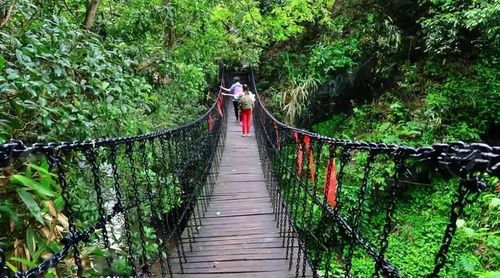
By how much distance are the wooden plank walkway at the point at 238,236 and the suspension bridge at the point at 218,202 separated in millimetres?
10

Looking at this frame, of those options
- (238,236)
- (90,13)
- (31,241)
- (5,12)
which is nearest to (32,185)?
(31,241)

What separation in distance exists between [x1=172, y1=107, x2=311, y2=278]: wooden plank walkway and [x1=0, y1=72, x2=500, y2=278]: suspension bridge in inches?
0.4

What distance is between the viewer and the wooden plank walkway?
2.75 meters

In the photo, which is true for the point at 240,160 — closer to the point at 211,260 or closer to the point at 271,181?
the point at 271,181

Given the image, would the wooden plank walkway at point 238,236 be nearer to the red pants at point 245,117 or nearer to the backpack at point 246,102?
the backpack at point 246,102

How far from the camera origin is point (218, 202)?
410cm

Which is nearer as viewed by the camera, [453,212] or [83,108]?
[453,212]

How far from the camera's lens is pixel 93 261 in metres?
1.53

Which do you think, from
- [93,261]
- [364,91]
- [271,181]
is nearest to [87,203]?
[93,261]

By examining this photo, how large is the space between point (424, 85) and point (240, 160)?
8.58 feet

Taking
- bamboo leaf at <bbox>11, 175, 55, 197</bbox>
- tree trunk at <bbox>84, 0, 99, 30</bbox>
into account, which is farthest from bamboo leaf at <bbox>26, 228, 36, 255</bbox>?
tree trunk at <bbox>84, 0, 99, 30</bbox>

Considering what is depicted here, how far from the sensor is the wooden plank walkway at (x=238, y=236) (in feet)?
9.02

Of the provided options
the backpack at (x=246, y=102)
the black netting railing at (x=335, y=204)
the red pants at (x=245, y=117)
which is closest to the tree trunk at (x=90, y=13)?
the black netting railing at (x=335, y=204)

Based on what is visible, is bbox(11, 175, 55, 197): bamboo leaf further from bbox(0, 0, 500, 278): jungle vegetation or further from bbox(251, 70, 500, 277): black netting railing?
bbox(251, 70, 500, 277): black netting railing
